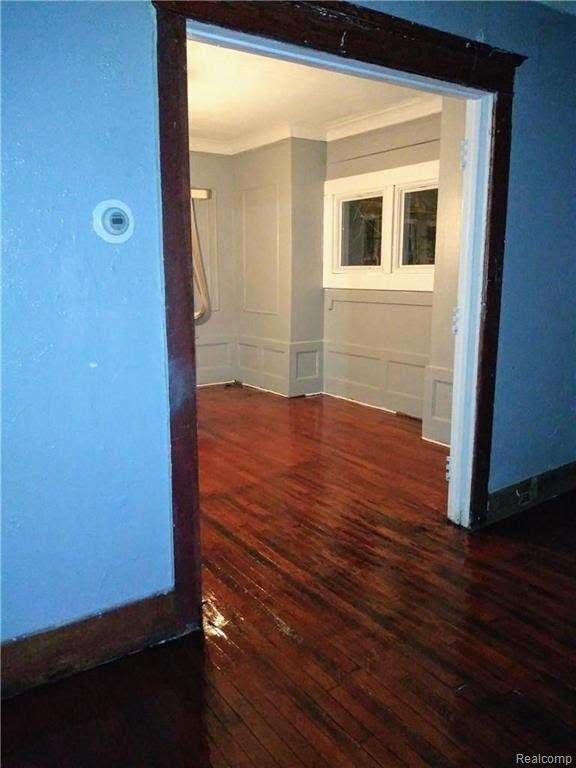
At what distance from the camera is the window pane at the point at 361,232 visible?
16.8 ft

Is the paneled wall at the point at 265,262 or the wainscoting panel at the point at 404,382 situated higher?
the paneled wall at the point at 265,262

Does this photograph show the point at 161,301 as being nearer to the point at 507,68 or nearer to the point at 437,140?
the point at 507,68

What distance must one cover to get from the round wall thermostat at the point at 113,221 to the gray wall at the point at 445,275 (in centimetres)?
255

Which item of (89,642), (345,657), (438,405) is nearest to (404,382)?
(438,405)

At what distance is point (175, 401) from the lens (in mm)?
1920

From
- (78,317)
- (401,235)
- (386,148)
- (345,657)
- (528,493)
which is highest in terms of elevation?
(386,148)

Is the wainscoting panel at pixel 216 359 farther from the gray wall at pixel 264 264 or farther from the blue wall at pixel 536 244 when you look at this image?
the blue wall at pixel 536 244

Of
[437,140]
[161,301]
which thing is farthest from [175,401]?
[437,140]

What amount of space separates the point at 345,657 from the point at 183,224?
1.54 metres

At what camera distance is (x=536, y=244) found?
110 inches

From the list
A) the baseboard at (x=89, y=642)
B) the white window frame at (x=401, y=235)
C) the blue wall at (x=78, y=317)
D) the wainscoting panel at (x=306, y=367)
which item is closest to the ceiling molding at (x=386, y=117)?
the white window frame at (x=401, y=235)

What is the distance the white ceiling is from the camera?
12.1 feet

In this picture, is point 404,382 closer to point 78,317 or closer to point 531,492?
point 531,492

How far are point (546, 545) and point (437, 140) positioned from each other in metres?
3.12
